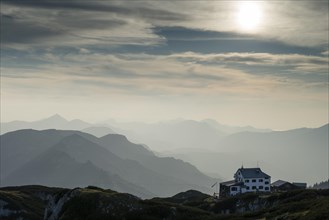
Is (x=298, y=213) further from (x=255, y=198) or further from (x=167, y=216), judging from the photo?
(x=255, y=198)

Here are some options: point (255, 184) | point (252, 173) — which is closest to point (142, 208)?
point (255, 184)

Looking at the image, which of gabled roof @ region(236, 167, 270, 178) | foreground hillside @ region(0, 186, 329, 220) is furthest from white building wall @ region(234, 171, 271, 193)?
foreground hillside @ region(0, 186, 329, 220)

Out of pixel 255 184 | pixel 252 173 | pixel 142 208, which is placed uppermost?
pixel 252 173

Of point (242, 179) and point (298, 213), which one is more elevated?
point (242, 179)

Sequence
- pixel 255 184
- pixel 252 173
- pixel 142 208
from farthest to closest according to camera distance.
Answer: pixel 252 173 → pixel 255 184 → pixel 142 208

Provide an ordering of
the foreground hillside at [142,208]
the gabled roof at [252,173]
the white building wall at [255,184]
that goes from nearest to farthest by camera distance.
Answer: the foreground hillside at [142,208]
the white building wall at [255,184]
the gabled roof at [252,173]

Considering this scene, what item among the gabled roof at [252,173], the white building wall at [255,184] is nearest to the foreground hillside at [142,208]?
the white building wall at [255,184]

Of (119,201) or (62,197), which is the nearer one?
(119,201)

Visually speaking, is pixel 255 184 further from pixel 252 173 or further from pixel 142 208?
pixel 142 208

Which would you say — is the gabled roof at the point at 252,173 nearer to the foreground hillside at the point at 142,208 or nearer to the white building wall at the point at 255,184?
the white building wall at the point at 255,184

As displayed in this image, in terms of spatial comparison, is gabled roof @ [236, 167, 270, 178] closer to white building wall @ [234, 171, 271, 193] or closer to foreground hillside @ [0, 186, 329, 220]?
→ white building wall @ [234, 171, 271, 193]

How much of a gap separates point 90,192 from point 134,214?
39.8 ft

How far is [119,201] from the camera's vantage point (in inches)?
3182

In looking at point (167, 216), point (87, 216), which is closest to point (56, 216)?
point (87, 216)
